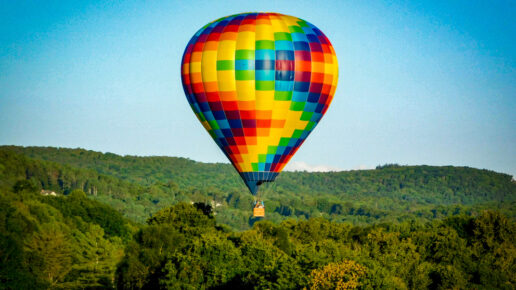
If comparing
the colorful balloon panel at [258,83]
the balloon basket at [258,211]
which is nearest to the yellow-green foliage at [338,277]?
the balloon basket at [258,211]

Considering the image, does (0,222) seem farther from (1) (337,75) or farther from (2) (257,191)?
(1) (337,75)

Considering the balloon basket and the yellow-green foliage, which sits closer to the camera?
the yellow-green foliage

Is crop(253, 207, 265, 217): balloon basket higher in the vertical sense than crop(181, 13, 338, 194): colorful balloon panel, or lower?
lower

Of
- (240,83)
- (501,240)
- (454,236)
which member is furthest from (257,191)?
(501,240)

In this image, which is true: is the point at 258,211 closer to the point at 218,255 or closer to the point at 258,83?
the point at 258,83

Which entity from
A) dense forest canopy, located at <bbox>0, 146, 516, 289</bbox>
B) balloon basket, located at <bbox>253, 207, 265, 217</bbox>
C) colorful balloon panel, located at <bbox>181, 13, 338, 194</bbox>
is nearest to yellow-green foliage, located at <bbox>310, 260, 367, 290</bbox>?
dense forest canopy, located at <bbox>0, 146, 516, 289</bbox>

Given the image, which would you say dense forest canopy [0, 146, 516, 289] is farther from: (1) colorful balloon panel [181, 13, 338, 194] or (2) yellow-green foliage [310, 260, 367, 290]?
(1) colorful balloon panel [181, 13, 338, 194]

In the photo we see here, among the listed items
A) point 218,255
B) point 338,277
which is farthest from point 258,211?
point 338,277
